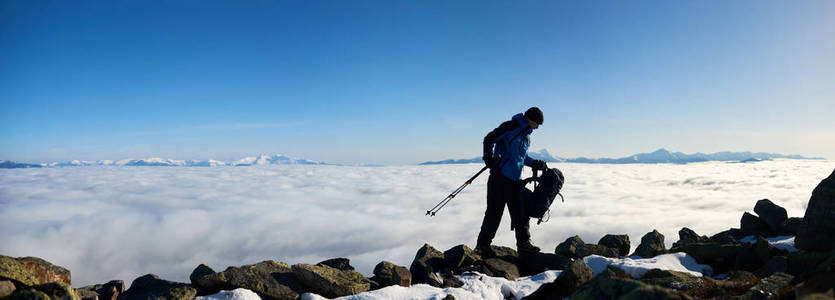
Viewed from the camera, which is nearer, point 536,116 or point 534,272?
point 536,116

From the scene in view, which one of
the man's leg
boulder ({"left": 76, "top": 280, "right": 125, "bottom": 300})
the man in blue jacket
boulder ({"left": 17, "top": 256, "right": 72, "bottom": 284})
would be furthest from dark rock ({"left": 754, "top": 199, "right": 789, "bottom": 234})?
boulder ({"left": 17, "top": 256, "right": 72, "bottom": 284})

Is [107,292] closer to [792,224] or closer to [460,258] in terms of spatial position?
[460,258]

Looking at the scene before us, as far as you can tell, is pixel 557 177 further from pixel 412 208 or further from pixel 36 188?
pixel 36 188

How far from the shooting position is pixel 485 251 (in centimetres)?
796

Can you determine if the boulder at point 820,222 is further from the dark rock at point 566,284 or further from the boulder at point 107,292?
the boulder at point 107,292

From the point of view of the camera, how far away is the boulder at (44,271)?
458 cm

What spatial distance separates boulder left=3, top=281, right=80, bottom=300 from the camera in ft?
12.0

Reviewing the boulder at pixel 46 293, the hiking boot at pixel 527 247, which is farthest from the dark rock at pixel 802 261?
the boulder at pixel 46 293

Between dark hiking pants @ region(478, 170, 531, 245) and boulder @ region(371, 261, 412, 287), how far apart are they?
7.11ft

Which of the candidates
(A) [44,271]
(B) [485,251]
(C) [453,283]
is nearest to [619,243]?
(B) [485,251]

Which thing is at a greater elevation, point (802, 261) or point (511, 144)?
point (511, 144)

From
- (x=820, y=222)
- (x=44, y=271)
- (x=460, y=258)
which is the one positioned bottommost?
(x=460, y=258)

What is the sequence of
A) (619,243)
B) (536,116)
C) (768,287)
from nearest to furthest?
1. (768,287)
2. (536,116)
3. (619,243)

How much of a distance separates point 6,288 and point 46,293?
26.4 inches
